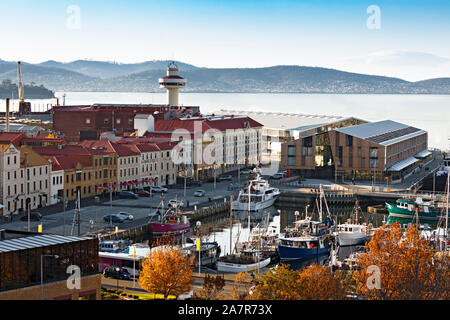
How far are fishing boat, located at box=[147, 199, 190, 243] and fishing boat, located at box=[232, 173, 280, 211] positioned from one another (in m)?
8.44

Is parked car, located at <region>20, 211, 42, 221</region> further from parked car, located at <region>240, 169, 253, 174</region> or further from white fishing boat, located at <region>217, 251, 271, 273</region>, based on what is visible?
parked car, located at <region>240, 169, 253, 174</region>

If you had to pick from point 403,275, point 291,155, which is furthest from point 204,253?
point 291,155

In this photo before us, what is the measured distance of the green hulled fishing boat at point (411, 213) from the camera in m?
54.3

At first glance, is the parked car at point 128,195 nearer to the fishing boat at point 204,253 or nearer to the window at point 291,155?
the fishing boat at point 204,253

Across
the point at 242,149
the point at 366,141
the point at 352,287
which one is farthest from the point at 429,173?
the point at 352,287

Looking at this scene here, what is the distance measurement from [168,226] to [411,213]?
1622cm

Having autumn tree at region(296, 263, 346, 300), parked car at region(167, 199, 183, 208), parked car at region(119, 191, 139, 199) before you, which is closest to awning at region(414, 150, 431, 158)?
parked car at region(119, 191, 139, 199)

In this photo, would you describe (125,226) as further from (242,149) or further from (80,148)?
(242,149)

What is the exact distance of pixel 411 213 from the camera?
54875mm

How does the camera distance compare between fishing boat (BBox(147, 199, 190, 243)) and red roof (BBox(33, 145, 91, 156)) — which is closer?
fishing boat (BBox(147, 199, 190, 243))

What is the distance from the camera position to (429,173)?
247ft

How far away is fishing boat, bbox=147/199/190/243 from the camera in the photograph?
46938mm

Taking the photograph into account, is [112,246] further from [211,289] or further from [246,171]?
[246,171]

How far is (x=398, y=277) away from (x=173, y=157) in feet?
138
